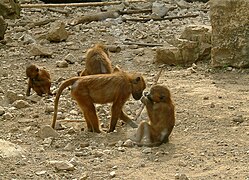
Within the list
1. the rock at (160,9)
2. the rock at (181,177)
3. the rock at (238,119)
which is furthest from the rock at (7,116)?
the rock at (160,9)

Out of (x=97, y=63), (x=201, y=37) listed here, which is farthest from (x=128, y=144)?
(x=201, y=37)

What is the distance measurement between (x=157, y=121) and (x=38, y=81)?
3.58 m

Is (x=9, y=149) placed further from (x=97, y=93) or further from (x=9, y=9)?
(x=9, y=9)

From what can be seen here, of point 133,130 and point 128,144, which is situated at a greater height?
point 128,144

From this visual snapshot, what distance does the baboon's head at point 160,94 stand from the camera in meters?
8.98

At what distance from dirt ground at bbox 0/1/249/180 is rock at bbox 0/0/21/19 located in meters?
3.25

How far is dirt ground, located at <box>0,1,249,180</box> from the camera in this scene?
25.8 feet

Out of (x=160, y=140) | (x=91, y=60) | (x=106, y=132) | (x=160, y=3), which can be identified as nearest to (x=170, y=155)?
(x=160, y=140)

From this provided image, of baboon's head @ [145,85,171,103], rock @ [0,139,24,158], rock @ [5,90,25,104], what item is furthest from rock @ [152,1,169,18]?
rock @ [0,139,24,158]

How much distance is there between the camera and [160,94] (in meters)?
8.99

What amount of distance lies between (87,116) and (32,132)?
796 mm

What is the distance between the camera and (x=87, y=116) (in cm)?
953

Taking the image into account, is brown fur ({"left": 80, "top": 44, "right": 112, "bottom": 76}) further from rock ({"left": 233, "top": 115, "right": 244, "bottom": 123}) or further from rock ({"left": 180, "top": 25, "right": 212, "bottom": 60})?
rock ({"left": 180, "top": 25, "right": 212, "bottom": 60})

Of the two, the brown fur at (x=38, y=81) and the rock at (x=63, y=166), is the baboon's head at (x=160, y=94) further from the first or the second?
the brown fur at (x=38, y=81)
